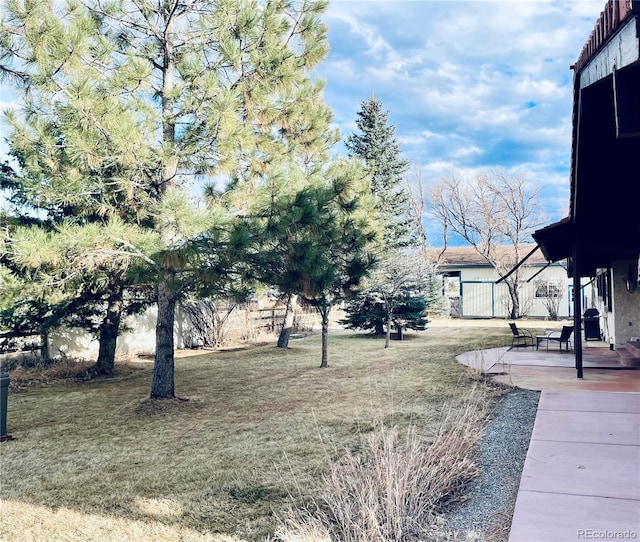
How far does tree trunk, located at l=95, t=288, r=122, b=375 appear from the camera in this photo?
36.1 ft

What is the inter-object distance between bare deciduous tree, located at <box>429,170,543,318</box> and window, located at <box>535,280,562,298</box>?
1.62 meters

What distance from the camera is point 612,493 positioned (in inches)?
143

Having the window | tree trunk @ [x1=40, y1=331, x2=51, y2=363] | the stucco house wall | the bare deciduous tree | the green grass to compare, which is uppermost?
the bare deciduous tree

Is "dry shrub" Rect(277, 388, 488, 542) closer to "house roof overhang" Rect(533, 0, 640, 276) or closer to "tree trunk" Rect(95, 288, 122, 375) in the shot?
"house roof overhang" Rect(533, 0, 640, 276)

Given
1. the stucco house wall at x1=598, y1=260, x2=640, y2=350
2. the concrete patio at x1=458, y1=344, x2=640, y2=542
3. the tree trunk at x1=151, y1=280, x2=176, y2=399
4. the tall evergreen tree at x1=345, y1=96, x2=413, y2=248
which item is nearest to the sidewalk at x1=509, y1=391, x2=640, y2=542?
the concrete patio at x1=458, y1=344, x2=640, y2=542

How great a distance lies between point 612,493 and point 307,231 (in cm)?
490

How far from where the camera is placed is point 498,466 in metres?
4.75

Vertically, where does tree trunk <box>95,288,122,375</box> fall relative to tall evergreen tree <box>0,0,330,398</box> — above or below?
below

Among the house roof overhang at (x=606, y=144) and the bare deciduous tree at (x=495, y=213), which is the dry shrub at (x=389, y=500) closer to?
the house roof overhang at (x=606, y=144)

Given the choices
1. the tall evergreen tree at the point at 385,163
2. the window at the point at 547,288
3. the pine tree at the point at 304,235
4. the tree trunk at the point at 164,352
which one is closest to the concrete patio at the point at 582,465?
the pine tree at the point at 304,235

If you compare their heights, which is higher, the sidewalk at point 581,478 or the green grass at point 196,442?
the sidewalk at point 581,478

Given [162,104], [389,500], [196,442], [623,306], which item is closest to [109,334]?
[162,104]

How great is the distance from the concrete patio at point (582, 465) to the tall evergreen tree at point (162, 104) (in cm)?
429

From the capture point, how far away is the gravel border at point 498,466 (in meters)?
3.67
